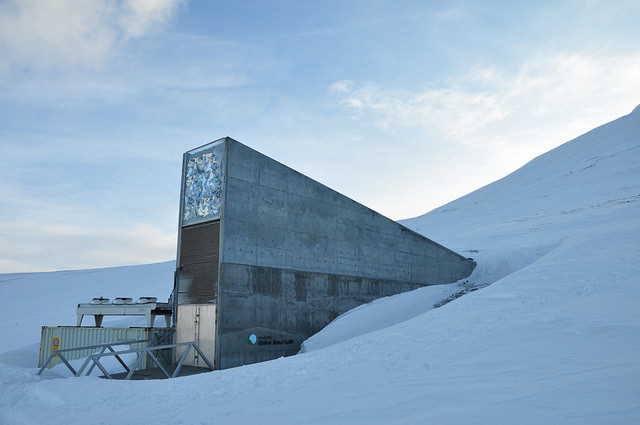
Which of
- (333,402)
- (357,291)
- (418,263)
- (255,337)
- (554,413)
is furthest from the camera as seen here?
(418,263)

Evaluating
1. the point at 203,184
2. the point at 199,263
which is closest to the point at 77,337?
the point at 199,263

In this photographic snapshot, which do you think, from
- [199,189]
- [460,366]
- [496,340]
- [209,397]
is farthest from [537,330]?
[199,189]

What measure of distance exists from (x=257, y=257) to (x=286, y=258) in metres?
1.58

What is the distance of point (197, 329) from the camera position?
16719 mm

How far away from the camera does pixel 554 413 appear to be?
5.00m

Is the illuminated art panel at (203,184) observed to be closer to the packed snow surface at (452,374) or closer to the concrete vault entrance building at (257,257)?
the concrete vault entrance building at (257,257)

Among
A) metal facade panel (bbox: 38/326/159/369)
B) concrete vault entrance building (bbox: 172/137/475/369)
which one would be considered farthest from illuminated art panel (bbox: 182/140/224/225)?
metal facade panel (bbox: 38/326/159/369)

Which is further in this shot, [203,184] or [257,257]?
[203,184]

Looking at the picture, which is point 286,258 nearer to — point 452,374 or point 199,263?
point 199,263

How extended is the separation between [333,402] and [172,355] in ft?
41.0

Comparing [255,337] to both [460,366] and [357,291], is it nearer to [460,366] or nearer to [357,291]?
[357,291]

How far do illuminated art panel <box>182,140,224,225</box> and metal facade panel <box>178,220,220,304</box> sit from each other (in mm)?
462

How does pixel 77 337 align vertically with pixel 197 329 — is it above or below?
below

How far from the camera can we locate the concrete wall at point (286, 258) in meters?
16.8
